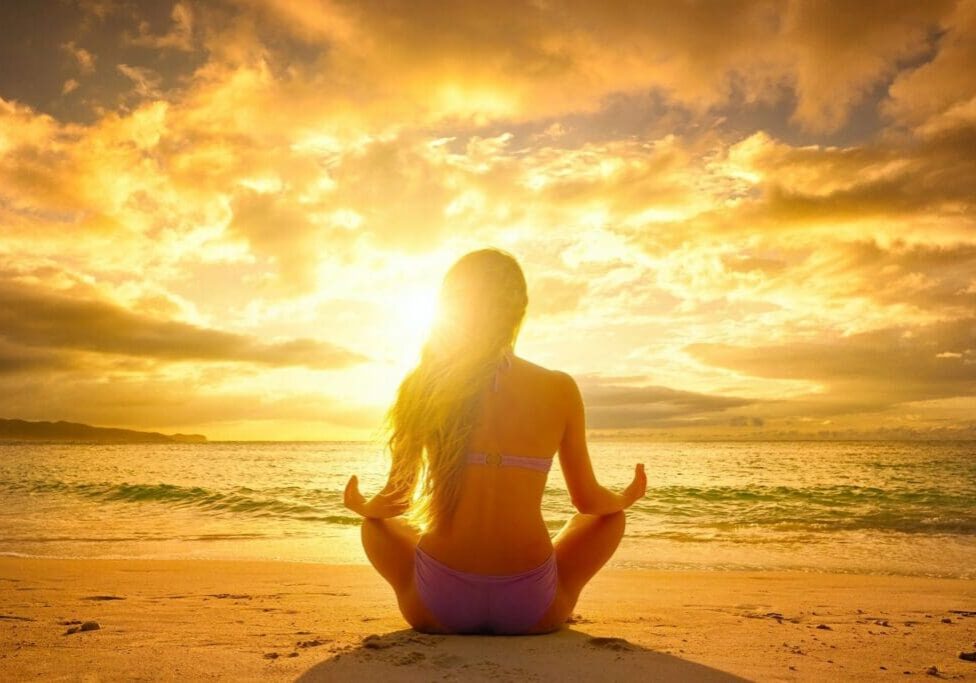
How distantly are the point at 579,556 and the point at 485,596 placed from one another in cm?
55

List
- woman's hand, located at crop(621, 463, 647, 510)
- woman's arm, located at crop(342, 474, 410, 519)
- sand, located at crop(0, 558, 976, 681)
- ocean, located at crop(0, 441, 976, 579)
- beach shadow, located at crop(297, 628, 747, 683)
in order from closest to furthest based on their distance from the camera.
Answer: beach shadow, located at crop(297, 628, 747, 683), sand, located at crop(0, 558, 976, 681), woman's arm, located at crop(342, 474, 410, 519), woman's hand, located at crop(621, 463, 647, 510), ocean, located at crop(0, 441, 976, 579)

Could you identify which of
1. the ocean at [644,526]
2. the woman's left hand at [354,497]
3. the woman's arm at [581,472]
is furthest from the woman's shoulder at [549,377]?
the ocean at [644,526]

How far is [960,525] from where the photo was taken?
1189 cm

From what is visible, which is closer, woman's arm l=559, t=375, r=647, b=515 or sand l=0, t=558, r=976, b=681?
sand l=0, t=558, r=976, b=681

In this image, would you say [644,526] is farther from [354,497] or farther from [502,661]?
[354,497]

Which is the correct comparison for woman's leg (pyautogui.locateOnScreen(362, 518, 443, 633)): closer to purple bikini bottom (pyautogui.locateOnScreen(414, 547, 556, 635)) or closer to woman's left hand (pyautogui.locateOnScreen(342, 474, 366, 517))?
purple bikini bottom (pyautogui.locateOnScreen(414, 547, 556, 635))

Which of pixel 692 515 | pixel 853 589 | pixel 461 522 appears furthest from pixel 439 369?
pixel 692 515

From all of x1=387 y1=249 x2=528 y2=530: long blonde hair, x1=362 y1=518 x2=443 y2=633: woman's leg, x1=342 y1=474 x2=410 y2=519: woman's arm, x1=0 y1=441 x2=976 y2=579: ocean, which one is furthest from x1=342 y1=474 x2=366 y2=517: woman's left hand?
x1=0 y1=441 x2=976 y2=579: ocean

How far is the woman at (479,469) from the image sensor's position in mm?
3320

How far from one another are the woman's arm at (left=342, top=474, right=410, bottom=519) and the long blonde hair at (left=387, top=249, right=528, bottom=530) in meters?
0.19

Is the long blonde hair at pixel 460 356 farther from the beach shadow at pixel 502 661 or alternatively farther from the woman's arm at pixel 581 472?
the beach shadow at pixel 502 661

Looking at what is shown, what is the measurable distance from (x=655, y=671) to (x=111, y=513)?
13.0 metres

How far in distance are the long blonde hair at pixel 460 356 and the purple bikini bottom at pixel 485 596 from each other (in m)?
0.32

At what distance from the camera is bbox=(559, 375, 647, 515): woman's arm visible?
134 inches
